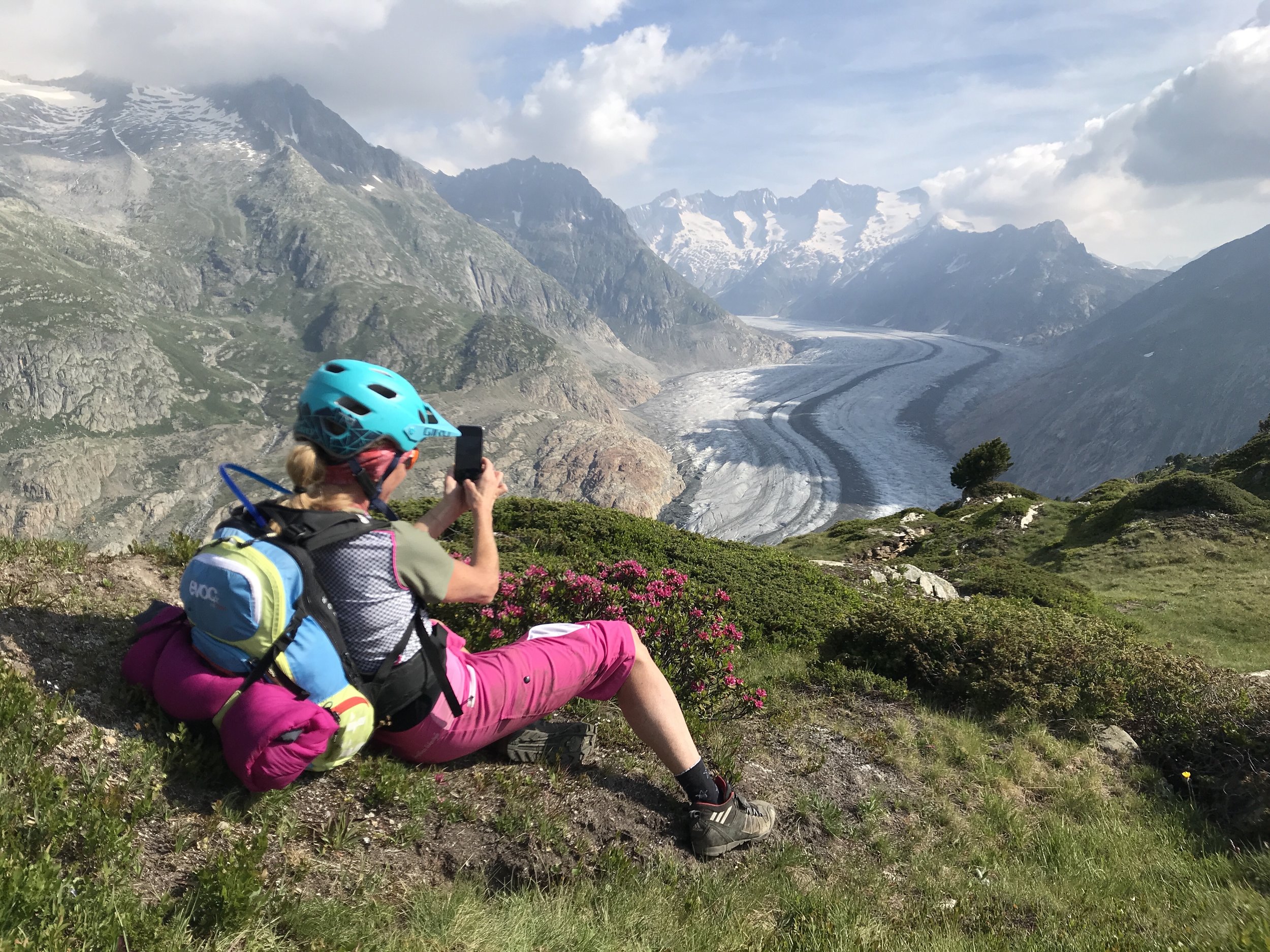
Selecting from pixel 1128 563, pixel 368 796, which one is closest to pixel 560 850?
pixel 368 796

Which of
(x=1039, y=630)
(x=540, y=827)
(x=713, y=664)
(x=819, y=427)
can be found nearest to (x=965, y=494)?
(x=1039, y=630)

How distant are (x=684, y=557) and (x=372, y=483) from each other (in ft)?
38.4

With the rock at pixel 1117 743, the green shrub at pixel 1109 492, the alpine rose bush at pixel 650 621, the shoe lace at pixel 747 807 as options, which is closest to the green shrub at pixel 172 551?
the alpine rose bush at pixel 650 621

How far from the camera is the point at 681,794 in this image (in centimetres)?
534

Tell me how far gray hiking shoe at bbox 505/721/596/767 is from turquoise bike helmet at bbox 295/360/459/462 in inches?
99.0

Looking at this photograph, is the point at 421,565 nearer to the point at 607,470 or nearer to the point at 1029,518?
the point at 1029,518

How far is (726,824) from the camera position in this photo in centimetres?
486

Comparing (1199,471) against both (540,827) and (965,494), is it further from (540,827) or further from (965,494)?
(540,827)

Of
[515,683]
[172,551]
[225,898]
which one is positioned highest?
[515,683]

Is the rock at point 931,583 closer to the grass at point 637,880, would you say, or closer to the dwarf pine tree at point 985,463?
the grass at point 637,880

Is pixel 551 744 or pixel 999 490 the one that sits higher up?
pixel 551 744

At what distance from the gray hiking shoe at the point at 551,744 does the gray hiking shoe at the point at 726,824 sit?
41.0 inches

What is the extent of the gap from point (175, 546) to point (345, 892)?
5323mm

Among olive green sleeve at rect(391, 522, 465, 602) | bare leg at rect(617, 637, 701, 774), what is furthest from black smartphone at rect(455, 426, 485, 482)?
bare leg at rect(617, 637, 701, 774)
